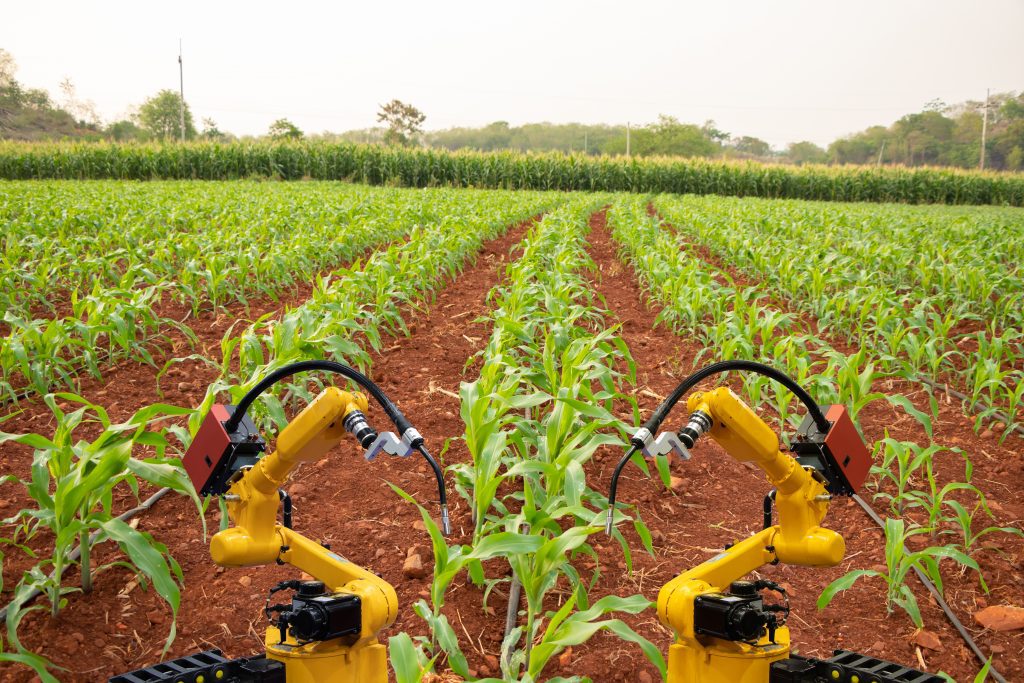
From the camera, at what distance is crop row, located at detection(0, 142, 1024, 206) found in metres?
24.4

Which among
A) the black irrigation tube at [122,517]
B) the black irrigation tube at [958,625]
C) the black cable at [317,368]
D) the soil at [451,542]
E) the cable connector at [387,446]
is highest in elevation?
the black cable at [317,368]

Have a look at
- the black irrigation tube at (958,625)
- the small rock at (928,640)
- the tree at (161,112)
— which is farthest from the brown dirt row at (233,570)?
the tree at (161,112)

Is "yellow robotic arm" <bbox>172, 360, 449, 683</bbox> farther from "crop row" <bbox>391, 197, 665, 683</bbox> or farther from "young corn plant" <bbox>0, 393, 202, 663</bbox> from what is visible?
"young corn plant" <bbox>0, 393, 202, 663</bbox>

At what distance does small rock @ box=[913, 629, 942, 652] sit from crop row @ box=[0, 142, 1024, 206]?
25294 millimetres

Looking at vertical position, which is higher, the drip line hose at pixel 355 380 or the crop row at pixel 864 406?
the drip line hose at pixel 355 380

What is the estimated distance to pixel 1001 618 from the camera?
2168 mm

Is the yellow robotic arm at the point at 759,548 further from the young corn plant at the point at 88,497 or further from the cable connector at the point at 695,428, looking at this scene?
the young corn plant at the point at 88,497

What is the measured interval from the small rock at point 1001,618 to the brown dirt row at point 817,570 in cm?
3

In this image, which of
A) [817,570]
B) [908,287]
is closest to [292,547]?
[817,570]

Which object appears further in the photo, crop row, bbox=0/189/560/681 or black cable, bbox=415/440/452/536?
crop row, bbox=0/189/560/681

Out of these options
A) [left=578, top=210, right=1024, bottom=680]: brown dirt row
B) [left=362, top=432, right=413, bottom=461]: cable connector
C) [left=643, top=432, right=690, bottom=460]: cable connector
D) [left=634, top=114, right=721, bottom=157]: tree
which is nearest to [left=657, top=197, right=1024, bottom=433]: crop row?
[left=578, top=210, right=1024, bottom=680]: brown dirt row

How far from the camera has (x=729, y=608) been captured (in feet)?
3.66

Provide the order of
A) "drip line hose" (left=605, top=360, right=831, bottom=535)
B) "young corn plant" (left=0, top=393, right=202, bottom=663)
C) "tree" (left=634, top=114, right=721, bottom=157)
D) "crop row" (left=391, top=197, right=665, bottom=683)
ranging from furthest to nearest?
"tree" (left=634, top=114, right=721, bottom=157)
"young corn plant" (left=0, top=393, right=202, bottom=663)
"crop row" (left=391, top=197, right=665, bottom=683)
"drip line hose" (left=605, top=360, right=831, bottom=535)

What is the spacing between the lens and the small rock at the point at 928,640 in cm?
205
